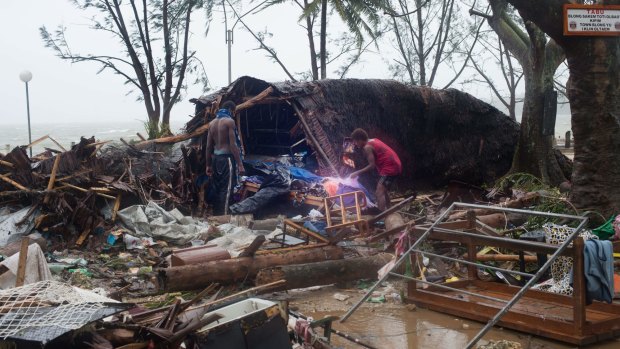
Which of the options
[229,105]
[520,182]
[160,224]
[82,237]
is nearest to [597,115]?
[520,182]

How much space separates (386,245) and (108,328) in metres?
5.05

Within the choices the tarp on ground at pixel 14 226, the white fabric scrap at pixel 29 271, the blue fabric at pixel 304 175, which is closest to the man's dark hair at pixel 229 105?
the blue fabric at pixel 304 175

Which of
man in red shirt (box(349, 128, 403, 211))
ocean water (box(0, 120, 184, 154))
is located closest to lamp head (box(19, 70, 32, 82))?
ocean water (box(0, 120, 184, 154))

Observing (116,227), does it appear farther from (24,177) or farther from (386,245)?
A: (386,245)

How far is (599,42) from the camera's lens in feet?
24.3

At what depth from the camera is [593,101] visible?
25.0 ft

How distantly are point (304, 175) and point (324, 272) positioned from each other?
217 inches

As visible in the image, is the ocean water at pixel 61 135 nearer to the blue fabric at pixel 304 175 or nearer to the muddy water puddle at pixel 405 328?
the blue fabric at pixel 304 175

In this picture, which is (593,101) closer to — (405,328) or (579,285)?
(579,285)

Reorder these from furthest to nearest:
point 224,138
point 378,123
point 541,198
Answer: point 378,123
point 224,138
point 541,198

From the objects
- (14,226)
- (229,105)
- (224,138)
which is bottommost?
(14,226)

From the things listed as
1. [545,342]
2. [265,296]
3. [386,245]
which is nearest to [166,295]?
[265,296]

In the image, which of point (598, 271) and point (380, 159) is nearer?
point (598, 271)

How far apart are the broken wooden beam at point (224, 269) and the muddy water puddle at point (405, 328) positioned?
55 centimetres
